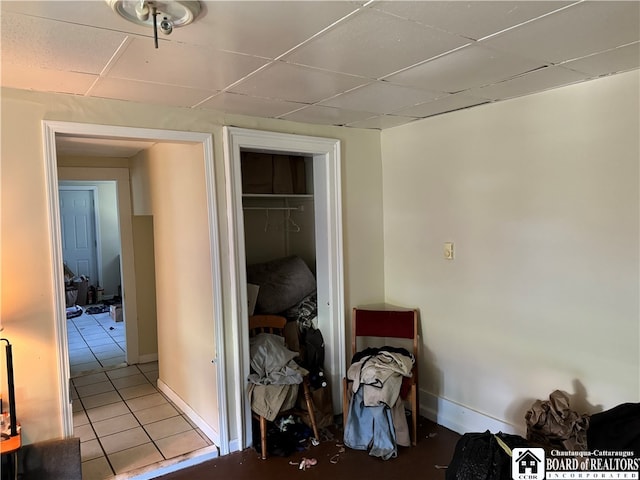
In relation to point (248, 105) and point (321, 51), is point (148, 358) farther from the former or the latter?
point (321, 51)

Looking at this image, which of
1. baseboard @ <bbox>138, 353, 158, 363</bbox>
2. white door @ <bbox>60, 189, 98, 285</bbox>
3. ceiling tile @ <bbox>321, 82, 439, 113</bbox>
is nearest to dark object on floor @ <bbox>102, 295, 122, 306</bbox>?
white door @ <bbox>60, 189, 98, 285</bbox>

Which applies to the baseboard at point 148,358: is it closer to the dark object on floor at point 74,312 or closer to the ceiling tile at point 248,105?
the dark object on floor at point 74,312

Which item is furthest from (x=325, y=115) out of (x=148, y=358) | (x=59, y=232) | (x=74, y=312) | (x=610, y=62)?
(x=74, y=312)

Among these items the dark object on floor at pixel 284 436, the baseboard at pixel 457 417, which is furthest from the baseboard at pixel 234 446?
the baseboard at pixel 457 417

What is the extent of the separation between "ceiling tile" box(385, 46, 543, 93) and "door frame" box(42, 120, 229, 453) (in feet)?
4.07

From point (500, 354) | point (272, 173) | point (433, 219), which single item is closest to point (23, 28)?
point (272, 173)

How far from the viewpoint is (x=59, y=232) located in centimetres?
229

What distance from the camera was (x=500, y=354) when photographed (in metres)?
2.81

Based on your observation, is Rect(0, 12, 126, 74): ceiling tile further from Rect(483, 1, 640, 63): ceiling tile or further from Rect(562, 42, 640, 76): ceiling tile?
Rect(562, 42, 640, 76): ceiling tile

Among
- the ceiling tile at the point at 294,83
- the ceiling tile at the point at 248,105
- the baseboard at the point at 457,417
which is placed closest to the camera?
the ceiling tile at the point at 294,83

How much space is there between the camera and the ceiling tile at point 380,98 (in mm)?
2318

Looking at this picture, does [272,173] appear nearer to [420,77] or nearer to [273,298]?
[273,298]

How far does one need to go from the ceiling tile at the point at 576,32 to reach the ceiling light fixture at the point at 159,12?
3.51ft

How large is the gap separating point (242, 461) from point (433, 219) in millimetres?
1984
